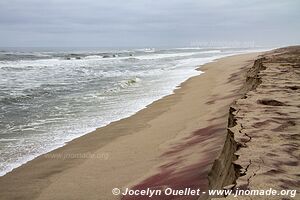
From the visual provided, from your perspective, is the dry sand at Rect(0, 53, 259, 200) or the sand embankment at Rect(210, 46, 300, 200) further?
the dry sand at Rect(0, 53, 259, 200)

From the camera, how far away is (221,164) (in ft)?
12.0

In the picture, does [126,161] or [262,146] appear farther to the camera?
[126,161]

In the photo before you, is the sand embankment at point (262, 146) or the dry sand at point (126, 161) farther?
the dry sand at point (126, 161)

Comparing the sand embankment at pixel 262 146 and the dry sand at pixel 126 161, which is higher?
the sand embankment at pixel 262 146

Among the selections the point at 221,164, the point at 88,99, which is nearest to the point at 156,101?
the point at 88,99

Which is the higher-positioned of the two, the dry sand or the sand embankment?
the sand embankment

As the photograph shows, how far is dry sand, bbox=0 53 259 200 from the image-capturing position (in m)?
4.49

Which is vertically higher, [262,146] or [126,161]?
[262,146]

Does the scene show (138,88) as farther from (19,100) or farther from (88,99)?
(19,100)

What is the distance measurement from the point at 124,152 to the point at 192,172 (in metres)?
2.13

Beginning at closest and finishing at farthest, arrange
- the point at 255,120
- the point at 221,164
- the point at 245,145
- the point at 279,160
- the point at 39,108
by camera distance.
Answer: the point at 279,160 < the point at 245,145 < the point at 221,164 < the point at 255,120 < the point at 39,108

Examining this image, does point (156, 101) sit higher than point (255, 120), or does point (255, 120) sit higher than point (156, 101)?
point (255, 120)

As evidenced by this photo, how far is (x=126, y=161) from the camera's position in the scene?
18.4ft

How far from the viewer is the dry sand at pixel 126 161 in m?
4.49
